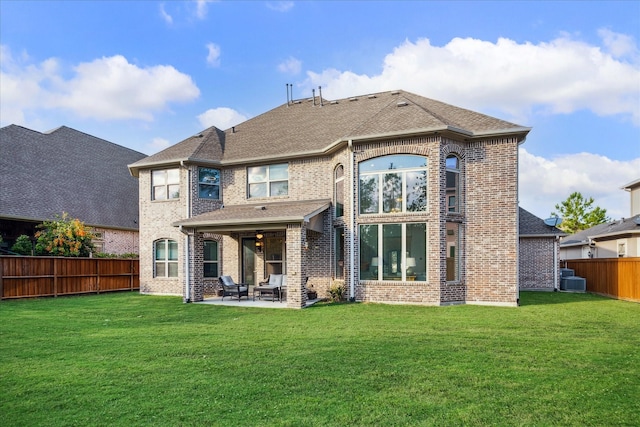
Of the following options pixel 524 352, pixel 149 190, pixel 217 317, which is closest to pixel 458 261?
pixel 524 352

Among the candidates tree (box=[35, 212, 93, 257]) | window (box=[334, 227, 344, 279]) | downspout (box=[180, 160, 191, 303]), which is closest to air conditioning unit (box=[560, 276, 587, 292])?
window (box=[334, 227, 344, 279])

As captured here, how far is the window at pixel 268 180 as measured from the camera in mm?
15859

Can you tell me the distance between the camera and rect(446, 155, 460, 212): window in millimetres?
13078

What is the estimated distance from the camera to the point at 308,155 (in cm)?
1511

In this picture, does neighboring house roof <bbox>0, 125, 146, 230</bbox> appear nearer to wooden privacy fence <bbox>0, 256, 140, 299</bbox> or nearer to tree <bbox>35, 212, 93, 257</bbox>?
tree <bbox>35, 212, 93, 257</bbox>

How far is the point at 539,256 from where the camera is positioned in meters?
18.3

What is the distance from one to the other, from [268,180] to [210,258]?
157 inches

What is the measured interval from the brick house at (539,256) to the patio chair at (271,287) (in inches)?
436

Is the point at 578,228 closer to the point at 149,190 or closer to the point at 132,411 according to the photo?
the point at 149,190

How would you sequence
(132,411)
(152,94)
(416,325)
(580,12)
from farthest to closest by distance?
(152,94) < (580,12) < (416,325) < (132,411)

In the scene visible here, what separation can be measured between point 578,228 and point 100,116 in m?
43.7

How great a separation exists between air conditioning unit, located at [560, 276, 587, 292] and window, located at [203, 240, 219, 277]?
15.8m

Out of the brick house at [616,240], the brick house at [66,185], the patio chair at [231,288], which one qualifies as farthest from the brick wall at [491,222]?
the brick house at [66,185]

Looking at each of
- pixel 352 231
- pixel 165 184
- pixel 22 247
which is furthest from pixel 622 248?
pixel 22 247
